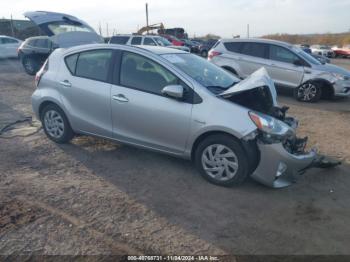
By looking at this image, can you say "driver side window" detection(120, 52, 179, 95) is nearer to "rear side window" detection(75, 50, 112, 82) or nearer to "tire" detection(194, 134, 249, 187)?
"rear side window" detection(75, 50, 112, 82)

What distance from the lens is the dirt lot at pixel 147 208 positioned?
10.3ft

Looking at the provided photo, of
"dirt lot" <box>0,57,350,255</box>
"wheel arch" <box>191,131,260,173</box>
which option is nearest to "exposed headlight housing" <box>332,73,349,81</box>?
"dirt lot" <box>0,57,350,255</box>

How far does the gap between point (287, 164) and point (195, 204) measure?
115 cm

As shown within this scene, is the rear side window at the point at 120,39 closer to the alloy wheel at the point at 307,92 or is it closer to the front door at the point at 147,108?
the alloy wheel at the point at 307,92

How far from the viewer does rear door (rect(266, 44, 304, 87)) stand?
390 inches

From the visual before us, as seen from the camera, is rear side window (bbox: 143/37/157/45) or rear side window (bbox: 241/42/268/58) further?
rear side window (bbox: 143/37/157/45)

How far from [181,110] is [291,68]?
6.69 m

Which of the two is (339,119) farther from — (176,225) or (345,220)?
(176,225)

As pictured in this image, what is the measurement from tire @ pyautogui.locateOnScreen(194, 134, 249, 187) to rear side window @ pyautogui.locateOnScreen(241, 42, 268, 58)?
7.08 m

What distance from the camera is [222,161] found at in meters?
4.15

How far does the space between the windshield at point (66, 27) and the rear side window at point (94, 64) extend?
22.7 ft

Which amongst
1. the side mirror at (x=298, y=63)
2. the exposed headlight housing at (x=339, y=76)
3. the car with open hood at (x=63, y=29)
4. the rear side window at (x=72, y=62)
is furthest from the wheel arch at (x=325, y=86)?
the car with open hood at (x=63, y=29)

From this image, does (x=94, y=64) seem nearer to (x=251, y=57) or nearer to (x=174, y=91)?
(x=174, y=91)

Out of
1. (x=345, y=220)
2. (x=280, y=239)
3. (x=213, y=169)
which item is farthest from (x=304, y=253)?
(x=213, y=169)
